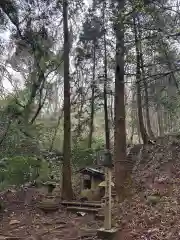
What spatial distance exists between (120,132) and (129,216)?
115 inches

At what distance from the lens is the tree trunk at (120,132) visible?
1022 cm

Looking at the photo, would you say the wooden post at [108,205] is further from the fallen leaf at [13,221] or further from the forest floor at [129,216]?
the fallen leaf at [13,221]

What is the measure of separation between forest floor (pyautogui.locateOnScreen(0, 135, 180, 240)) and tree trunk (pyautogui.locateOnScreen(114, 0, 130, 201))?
57cm

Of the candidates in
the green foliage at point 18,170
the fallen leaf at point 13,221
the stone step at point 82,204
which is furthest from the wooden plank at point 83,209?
the green foliage at point 18,170

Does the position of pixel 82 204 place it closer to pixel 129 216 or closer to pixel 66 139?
pixel 66 139

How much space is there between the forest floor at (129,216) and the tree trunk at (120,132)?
0.57 meters

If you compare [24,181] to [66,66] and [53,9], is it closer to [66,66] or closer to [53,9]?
[66,66]

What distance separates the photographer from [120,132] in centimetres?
1054

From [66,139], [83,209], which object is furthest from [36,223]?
[66,139]

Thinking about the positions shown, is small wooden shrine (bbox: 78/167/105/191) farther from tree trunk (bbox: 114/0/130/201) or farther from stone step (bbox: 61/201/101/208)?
tree trunk (bbox: 114/0/130/201)

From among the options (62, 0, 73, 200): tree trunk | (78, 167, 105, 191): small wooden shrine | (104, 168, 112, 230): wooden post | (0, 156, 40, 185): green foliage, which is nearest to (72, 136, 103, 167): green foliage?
(0, 156, 40, 185): green foliage

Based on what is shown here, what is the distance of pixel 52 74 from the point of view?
2255 centimetres

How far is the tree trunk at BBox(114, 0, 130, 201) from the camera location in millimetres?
10219

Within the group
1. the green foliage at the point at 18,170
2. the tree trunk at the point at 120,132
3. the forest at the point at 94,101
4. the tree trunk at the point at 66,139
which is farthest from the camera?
the green foliage at the point at 18,170
